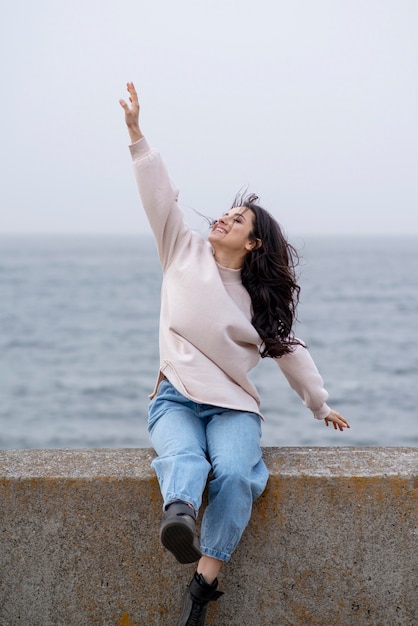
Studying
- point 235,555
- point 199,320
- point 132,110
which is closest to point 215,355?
point 199,320

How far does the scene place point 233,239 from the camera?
3188mm

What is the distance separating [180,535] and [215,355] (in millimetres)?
751

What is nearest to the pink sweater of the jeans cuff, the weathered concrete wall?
the weathered concrete wall

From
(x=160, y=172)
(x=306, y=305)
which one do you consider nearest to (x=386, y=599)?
(x=160, y=172)

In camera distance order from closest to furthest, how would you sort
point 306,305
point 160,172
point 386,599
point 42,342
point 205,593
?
point 205,593 < point 386,599 < point 160,172 < point 42,342 < point 306,305

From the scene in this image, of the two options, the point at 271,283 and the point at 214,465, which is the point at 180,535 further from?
the point at 271,283

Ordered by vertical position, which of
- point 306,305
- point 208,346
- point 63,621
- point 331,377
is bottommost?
point 306,305

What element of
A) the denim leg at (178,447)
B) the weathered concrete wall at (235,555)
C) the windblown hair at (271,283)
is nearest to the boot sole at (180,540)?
the denim leg at (178,447)

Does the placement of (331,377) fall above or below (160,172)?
below

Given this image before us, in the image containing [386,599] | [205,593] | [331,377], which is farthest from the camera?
[331,377]

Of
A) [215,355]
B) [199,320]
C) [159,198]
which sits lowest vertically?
[215,355]

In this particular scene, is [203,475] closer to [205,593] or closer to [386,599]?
[205,593]

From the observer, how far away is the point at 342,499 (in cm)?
282

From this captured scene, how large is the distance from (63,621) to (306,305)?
3784 cm
